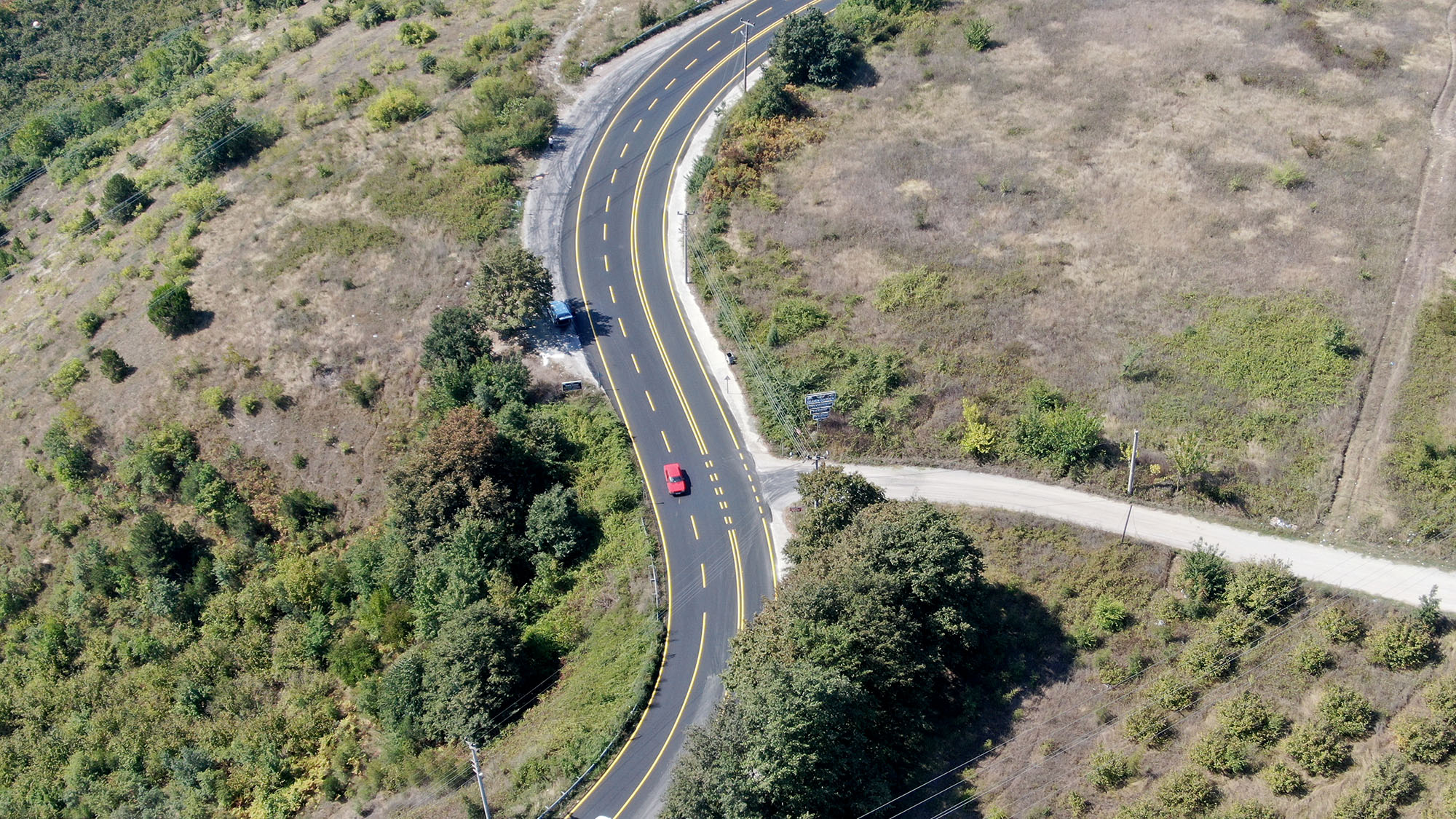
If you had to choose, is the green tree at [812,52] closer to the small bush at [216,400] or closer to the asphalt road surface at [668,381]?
the asphalt road surface at [668,381]

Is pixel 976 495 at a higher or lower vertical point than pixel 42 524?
lower

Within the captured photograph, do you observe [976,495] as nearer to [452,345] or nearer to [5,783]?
[452,345]

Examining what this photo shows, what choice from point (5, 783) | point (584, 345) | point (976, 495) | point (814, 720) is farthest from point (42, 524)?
point (976, 495)

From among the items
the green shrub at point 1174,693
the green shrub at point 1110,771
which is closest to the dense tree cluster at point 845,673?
the green shrub at point 1110,771

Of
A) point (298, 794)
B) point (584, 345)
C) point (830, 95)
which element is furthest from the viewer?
point (830, 95)

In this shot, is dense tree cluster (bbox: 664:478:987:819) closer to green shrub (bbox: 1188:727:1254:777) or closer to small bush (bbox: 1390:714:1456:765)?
green shrub (bbox: 1188:727:1254:777)

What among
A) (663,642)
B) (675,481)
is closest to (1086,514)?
(675,481)

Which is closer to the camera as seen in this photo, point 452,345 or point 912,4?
point 452,345

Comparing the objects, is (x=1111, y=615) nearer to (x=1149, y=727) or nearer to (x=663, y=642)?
(x=1149, y=727)
